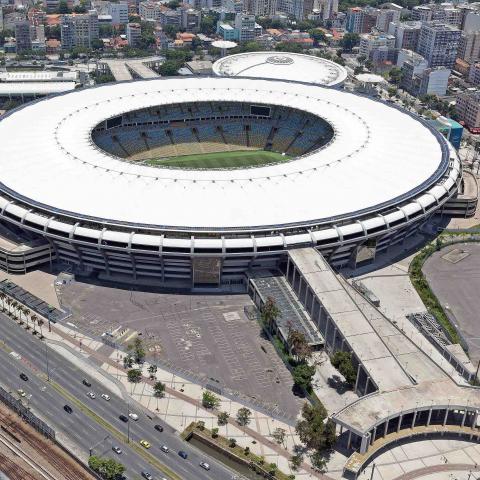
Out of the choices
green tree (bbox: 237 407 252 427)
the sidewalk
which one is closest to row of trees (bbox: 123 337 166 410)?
the sidewalk

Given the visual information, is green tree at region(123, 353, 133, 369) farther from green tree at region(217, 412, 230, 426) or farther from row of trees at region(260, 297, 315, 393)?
row of trees at region(260, 297, 315, 393)

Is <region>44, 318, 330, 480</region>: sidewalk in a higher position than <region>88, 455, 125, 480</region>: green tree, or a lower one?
lower

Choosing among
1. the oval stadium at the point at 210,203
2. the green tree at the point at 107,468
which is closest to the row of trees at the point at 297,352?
the oval stadium at the point at 210,203

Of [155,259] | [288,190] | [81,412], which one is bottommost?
[81,412]

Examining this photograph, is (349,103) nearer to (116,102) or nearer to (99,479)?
(116,102)

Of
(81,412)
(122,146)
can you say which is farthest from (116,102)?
(81,412)

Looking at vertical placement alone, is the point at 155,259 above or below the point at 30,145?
below

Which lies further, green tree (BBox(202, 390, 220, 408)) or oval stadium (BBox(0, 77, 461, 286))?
oval stadium (BBox(0, 77, 461, 286))
